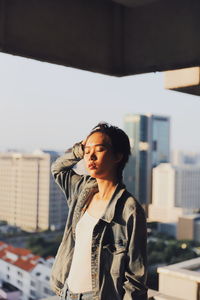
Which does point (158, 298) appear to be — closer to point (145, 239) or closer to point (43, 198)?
point (145, 239)

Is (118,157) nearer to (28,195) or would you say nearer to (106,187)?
(106,187)

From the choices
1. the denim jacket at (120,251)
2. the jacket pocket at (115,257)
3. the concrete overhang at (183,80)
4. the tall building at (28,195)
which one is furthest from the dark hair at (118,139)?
the tall building at (28,195)

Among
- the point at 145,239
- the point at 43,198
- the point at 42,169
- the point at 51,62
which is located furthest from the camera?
the point at 43,198

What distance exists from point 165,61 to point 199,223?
32596 millimetres

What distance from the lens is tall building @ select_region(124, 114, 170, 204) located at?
22.2 m

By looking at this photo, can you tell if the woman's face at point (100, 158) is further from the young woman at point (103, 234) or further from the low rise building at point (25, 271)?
the low rise building at point (25, 271)

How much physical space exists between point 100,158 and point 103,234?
240mm

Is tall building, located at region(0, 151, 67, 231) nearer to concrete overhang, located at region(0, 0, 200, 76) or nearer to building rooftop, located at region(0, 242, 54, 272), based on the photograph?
building rooftop, located at region(0, 242, 54, 272)

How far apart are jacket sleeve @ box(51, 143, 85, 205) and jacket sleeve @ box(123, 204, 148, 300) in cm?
30

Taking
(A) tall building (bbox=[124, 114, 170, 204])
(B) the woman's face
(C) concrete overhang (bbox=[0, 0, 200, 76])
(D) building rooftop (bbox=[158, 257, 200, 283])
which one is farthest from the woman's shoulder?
(A) tall building (bbox=[124, 114, 170, 204])

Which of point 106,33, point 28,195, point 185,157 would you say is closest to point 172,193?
point 185,157

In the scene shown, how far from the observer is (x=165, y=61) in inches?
98.7

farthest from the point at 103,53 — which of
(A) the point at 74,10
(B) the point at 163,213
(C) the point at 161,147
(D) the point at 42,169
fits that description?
(B) the point at 163,213

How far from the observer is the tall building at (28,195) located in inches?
799
